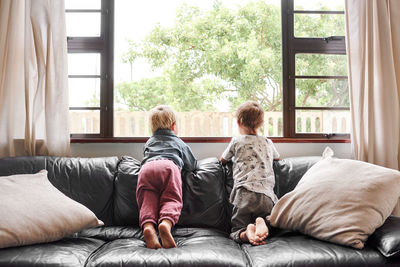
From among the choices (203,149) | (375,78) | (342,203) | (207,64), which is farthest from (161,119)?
(207,64)

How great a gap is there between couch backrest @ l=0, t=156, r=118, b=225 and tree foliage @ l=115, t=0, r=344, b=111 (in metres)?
3.44

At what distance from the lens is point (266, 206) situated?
1881 millimetres

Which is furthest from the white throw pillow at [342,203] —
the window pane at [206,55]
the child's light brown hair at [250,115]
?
the window pane at [206,55]

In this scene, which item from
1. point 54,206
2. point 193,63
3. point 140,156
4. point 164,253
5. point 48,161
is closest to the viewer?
point 164,253

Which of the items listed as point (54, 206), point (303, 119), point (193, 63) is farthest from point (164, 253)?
point (193, 63)

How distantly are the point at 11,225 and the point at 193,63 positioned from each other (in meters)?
4.36

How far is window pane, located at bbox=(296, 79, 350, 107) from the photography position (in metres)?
2.63

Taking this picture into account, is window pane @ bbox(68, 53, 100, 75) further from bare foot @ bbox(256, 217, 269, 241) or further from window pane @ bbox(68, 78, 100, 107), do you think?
bare foot @ bbox(256, 217, 269, 241)

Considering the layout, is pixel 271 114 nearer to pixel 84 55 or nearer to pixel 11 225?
pixel 84 55

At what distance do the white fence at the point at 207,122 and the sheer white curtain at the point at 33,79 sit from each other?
0.39m

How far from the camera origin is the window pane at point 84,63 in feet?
8.57

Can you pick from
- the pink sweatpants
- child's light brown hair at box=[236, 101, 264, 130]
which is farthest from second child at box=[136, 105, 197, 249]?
child's light brown hair at box=[236, 101, 264, 130]

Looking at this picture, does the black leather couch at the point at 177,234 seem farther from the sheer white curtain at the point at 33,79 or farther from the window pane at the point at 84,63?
the window pane at the point at 84,63

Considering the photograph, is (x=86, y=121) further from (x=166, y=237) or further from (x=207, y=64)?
(x=207, y=64)
